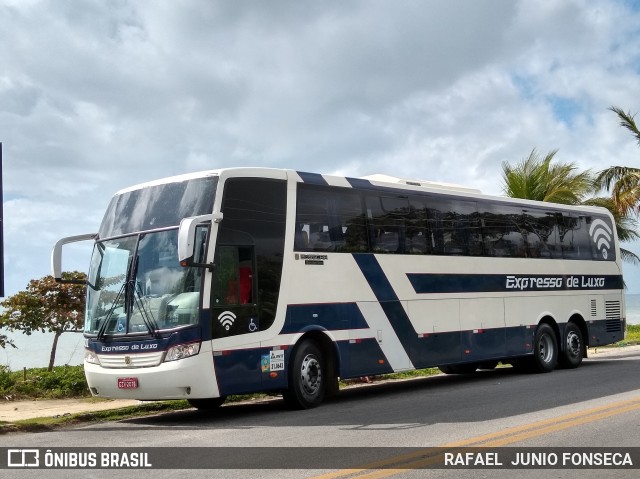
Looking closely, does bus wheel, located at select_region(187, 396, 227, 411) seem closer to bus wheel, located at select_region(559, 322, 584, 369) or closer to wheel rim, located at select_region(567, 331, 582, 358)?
bus wheel, located at select_region(559, 322, 584, 369)

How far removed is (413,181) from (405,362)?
347 centimetres

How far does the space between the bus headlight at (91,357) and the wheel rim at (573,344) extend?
11277mm

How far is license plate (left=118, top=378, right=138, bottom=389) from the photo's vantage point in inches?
448

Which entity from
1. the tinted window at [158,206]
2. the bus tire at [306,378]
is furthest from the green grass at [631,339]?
the tinted window at [158,206]

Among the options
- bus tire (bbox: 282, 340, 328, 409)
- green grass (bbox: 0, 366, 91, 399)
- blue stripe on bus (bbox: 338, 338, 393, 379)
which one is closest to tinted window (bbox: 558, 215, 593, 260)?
blue stripe on bus (bbox: 338, 338, 393, 379)

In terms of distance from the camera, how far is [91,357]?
12.1m

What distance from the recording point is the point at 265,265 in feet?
40.1

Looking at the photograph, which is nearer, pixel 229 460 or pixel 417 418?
pixel 229 460

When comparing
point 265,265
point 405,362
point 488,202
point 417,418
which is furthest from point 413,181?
point 417,418

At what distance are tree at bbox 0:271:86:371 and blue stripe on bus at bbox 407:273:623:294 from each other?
274 inches

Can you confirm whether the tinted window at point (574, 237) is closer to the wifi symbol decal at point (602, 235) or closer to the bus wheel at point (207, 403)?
the wifi symbol decal at point (602, 235)

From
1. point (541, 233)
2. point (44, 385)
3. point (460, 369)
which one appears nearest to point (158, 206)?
point (44, 385)

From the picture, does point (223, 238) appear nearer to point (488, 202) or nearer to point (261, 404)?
point (261, 404)

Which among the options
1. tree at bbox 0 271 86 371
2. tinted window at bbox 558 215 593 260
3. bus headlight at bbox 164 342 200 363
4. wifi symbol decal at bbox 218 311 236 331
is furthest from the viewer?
tinted window at bbox 558 215 593 260
